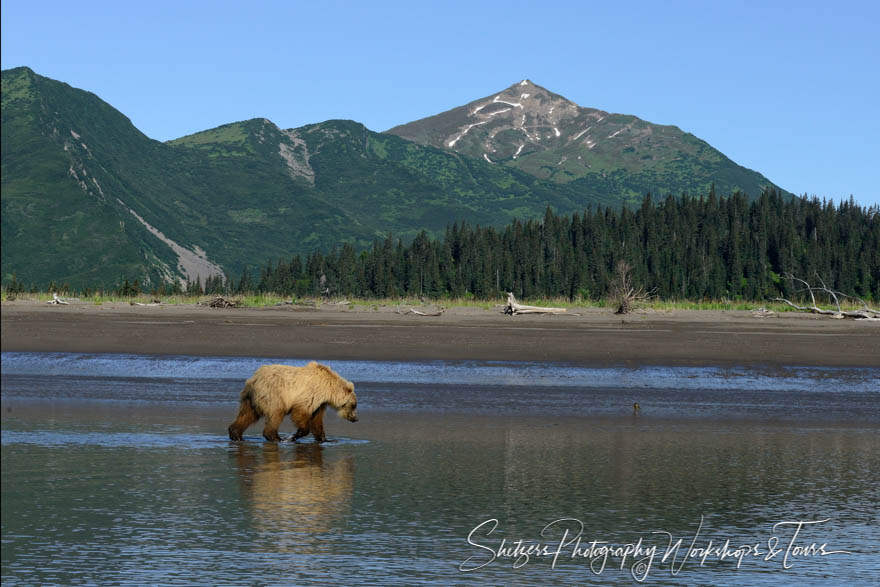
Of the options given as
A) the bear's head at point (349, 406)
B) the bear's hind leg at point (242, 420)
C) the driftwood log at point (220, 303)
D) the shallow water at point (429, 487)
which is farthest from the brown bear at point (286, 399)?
the driftwood log at point (220, 303)

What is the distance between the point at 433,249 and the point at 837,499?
95934 millimetres

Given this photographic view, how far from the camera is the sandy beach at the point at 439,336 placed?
3759 centimetres

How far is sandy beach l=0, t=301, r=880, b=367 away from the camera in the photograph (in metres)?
37.6

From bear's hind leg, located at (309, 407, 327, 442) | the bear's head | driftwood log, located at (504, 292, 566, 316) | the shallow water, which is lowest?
the shallow water

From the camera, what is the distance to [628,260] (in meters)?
110

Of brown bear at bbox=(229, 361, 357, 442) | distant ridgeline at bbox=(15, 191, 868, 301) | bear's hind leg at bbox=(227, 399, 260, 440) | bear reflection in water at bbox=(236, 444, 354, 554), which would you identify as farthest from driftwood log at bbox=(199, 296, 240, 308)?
bear reflection in water at bbox=(236, 444, 354, 554)

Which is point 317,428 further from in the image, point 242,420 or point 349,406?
point 242,420

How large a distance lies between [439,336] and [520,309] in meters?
19.6

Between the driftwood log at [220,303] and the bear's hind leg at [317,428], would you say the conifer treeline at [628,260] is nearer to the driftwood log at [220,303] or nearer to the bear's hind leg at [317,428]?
the driftwood log at [220,303]

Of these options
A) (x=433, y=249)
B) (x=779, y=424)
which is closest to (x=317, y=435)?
(x=779, y=424)

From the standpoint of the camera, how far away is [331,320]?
54688 millimetres

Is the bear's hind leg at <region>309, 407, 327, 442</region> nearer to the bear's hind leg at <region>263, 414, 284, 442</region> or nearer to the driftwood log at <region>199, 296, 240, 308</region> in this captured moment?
the bear's hind leg at <region>263, 414, 284, 442</region>

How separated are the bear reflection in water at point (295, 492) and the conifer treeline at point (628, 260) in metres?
86.1

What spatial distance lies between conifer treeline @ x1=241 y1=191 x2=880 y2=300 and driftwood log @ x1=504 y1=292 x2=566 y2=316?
39.0 meters
